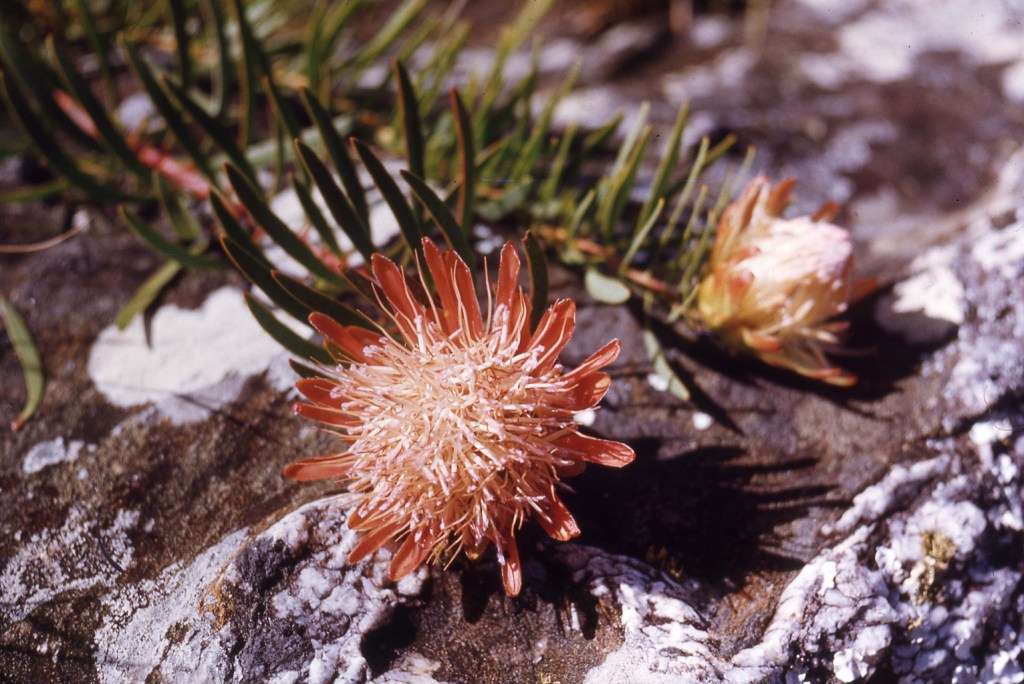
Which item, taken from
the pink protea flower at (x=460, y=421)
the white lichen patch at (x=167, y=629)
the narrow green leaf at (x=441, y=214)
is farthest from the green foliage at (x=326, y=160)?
the white lichen patch at (x=167, y=629)

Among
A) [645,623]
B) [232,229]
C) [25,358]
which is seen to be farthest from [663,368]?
[25,358]

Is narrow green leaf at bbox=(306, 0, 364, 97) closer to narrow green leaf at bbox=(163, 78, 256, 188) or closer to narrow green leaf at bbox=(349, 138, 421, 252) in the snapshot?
narrow green leaf at bbox=(163, 78, 256, 188)

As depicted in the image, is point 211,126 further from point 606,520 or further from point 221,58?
point 606,520

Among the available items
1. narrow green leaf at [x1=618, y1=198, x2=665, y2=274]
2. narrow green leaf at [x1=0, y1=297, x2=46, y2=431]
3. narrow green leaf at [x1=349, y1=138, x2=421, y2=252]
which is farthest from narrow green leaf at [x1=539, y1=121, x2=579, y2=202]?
narrow green leaf at [x1=0, y1=297, x2=46, y2=431]

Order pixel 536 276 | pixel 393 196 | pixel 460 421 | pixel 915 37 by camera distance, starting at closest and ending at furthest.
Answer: pixel 460 421
pixel 536 276
pixel 393 196
pixel 915 37

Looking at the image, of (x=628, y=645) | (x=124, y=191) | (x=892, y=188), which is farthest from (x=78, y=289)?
(x=892, y=188)

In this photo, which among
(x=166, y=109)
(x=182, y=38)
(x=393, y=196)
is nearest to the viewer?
(x=393, y=196)
